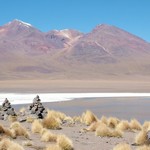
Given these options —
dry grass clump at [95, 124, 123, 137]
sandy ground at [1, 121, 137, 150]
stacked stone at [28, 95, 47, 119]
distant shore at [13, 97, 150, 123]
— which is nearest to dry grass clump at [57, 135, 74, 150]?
sandy ground at [1, 121, 137, 150]

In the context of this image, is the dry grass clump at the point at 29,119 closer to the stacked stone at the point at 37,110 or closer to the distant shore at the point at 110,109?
the stacked stone at the point at 37,110

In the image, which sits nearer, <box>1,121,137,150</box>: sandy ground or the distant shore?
<box>1,121,137,150</box>: sandy ground

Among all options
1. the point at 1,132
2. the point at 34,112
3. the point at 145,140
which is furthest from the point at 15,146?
the point at 34,112

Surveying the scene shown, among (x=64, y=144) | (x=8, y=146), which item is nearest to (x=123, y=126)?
(x=64, y=144)

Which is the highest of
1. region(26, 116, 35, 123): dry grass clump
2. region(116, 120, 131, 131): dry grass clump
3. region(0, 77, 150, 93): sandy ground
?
region(0, 77, 150, 93): sandy ground

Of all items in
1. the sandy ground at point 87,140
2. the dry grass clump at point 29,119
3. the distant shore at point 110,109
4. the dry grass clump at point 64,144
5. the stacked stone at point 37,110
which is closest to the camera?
the dry grass clump at point 64,144

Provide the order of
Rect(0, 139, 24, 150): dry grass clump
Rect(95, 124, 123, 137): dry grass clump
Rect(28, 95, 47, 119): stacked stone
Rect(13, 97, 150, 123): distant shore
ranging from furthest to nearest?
Rect(13, 97, 150, 123): distant shore, Rect(28, 95, 47, 119): stacked stone, Rect(95, 124, 123, 137): dry grass clump, Rect(0, 139, 24, 150): dry grass clump

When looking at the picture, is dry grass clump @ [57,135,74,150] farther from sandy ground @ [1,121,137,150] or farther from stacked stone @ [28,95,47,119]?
stacked stone @ [28,95,47,119]

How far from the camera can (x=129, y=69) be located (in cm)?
17662

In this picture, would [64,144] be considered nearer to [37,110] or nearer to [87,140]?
[87,140]

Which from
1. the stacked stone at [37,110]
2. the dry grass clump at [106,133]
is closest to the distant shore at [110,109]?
the stacked stone at [37,110]

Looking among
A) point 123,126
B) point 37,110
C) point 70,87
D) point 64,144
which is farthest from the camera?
point 70,87

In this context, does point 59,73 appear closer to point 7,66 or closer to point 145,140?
point 7,66

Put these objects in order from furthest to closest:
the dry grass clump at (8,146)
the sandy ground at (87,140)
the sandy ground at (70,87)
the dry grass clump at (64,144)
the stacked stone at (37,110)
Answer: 1. the sandy ground at (70,87)
2. the stacked stone at (37,110)
3. the sandy ground at (87,140)
4. the dry grass clump at (64,144)
5. the dry grass clump at (8,146)
